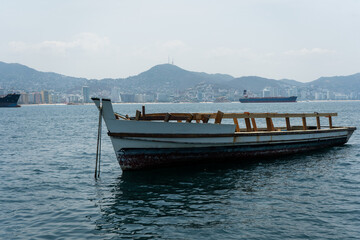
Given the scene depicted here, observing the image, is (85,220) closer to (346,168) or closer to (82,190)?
(82,190)

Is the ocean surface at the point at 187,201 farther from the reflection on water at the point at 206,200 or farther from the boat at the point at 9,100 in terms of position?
the boat at the point at 9,100

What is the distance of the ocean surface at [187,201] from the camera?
8.53 meters

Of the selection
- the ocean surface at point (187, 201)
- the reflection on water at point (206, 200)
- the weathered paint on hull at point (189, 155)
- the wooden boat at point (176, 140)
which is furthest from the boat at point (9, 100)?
the reflection on water at point (206, 200)

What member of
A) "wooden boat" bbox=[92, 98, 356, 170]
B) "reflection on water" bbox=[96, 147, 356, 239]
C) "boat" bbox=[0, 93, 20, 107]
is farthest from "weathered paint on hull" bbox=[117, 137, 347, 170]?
"boat" bbox=[0, 93, 20, 107]

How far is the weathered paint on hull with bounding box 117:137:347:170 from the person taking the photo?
14.1 m

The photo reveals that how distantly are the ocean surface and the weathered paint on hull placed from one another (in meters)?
0.43

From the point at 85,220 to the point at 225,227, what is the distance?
159 inches

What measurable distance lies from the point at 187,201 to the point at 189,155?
4257 mm

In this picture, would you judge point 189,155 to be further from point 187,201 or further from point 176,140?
A: point 187,201

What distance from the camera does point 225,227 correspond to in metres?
8.68

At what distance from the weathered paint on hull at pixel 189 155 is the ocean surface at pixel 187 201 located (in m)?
0.43

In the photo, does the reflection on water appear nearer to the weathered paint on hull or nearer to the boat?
the weathered paint on hull

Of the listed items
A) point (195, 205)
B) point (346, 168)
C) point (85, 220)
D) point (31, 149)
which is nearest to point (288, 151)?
point (346, 168)

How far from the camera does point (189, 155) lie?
587 inches
